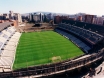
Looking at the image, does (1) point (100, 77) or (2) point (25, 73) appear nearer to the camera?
(2) point (25, 73)

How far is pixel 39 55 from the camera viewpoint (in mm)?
32062

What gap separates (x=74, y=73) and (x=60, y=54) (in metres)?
11.5

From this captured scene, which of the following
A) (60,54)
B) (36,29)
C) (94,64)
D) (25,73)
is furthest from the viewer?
(36,29)

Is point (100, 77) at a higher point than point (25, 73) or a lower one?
lower

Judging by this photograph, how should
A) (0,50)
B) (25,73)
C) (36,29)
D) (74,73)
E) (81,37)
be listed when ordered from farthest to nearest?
1. (36,29)
2. (81,37)
3. (0,50)
4. (74,73)
5. (25,73)

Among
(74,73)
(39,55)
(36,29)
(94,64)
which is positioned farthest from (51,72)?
(36,29)

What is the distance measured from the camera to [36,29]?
7381cm

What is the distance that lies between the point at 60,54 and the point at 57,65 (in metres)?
12.8

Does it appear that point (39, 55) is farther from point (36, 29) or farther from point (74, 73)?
point (36, 29)

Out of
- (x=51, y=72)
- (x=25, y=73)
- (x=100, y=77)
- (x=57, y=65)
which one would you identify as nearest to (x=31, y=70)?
(x=25, y=73)

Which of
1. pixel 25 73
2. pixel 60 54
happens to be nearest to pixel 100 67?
pixel 60 54

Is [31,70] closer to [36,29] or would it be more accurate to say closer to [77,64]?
[77,64]

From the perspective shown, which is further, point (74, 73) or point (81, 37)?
point (81, 37)

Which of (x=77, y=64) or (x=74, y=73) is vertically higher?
(x=77, y=64)
